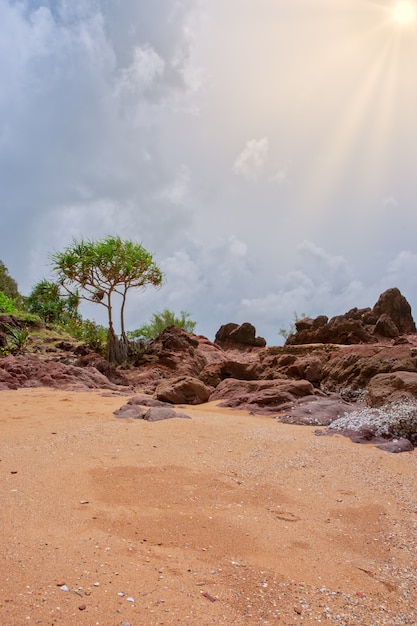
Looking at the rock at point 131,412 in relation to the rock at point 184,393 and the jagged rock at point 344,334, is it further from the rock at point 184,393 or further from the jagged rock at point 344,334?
the jagged rock at point 344,334

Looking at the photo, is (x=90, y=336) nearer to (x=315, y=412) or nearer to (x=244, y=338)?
(x=244, y=338)

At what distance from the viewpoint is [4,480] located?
3.80m

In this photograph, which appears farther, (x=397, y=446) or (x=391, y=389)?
(x=391, y=389)

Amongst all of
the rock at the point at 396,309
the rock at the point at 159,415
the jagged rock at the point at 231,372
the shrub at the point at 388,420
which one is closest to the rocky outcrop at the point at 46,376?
the jagged rock at the point at 231,372

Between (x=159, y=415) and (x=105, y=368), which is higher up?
(x=105, y=368)

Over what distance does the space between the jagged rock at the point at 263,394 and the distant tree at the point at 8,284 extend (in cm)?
2807

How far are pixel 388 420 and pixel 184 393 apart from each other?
4115 millimetres

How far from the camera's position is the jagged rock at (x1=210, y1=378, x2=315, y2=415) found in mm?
8297

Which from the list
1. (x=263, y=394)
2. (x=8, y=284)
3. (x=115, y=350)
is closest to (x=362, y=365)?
(x=263, y=394)

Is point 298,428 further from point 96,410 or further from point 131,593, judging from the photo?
point 131,593

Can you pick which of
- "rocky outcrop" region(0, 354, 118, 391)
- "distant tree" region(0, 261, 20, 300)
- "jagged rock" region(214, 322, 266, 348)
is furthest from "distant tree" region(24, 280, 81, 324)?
"rocky outcrop" region(0, 354, 118, 391)

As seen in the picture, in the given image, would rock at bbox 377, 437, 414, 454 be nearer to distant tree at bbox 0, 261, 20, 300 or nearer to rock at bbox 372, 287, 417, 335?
rock at bbox 372, 287, 417, 335

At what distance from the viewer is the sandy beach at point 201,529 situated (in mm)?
2322

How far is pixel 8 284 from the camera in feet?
114
